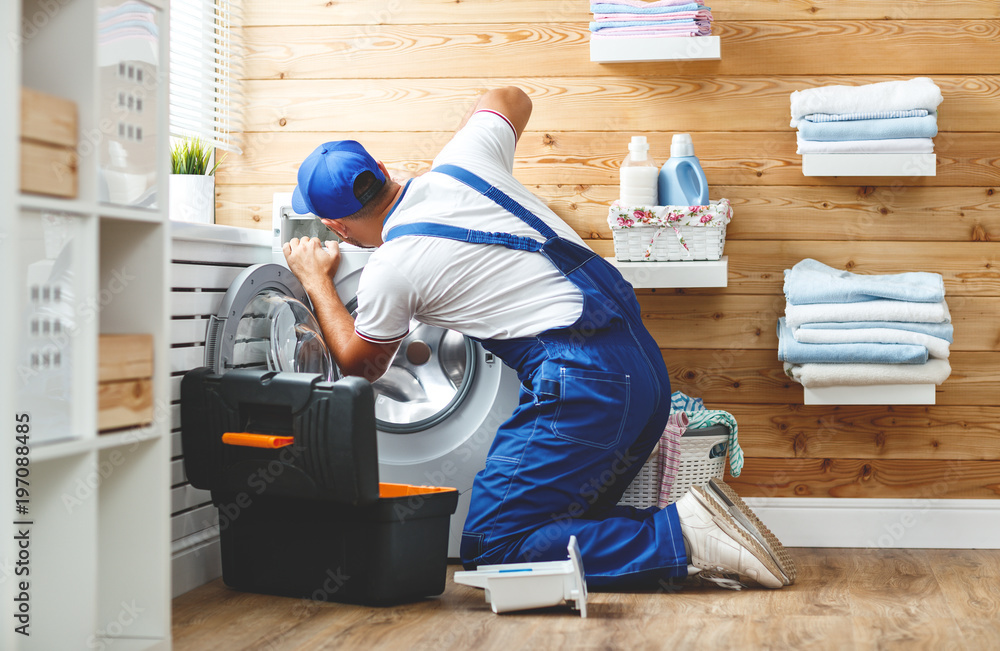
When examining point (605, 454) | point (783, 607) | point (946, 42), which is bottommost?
point (783, 607)

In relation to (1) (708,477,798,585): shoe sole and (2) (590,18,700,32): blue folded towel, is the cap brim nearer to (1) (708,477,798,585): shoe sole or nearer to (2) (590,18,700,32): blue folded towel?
(2) (590,18,700,32): blue folded towel

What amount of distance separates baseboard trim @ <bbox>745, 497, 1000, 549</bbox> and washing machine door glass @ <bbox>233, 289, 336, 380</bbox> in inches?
49.2

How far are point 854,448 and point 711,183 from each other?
0.81 m

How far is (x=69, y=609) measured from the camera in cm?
120

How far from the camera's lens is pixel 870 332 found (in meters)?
2.07

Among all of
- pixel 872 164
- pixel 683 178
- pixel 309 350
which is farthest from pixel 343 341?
pixel 872 164

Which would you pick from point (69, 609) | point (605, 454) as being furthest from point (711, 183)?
point (69, 609)

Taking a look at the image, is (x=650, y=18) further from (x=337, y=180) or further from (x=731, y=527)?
(x=731, y=527)

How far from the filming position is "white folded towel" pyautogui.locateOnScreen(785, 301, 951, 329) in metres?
2.07

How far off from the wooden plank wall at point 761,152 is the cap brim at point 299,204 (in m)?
0.40

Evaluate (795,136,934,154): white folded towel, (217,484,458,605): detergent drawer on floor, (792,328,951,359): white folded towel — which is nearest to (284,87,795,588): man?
(217,484,458,605): detergent drawer on floor

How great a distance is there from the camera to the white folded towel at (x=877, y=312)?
81.4 inches

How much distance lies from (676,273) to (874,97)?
A: 2.07 feet

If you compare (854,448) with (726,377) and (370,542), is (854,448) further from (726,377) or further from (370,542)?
(370,542)
